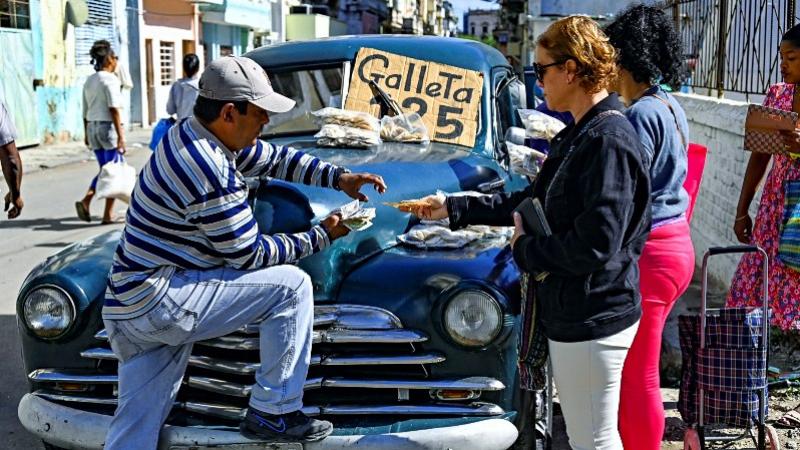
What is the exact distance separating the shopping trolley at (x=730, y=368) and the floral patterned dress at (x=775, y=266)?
69 centimetres

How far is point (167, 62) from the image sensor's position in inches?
1053

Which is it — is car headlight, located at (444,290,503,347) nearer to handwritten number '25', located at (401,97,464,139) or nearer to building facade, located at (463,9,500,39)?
handwritten number '25', located at (401,97,464,139)

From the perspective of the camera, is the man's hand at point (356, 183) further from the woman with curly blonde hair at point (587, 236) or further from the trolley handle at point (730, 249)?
the trolley handle at point (730, 249)

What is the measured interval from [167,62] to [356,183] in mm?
24461

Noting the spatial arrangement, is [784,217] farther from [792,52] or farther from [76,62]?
[76,62]

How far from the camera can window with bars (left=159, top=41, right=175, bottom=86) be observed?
26.3 metres

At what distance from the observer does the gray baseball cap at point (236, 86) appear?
309cm

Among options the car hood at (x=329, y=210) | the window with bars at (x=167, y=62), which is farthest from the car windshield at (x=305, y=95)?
the window with bars at (x=167, y=62)

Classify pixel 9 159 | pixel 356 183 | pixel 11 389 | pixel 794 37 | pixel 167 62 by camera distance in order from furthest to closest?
1. pixel 167 62
2. pixel 9 159
3. pixel 11 389
4. pixel 794 37
5. pixel 356 183

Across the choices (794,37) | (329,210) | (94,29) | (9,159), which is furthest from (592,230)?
(94,29)

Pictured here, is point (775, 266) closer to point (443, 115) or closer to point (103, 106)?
point (443, 115)

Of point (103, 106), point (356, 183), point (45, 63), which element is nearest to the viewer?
point (356, 183)

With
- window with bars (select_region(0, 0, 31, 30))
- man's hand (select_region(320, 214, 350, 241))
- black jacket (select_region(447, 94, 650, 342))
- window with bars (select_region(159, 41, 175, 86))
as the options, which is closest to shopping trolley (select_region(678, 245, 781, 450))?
black jacket (select_region(447, 94, 650, 342))

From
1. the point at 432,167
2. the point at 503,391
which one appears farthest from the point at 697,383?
the point at 432,167
